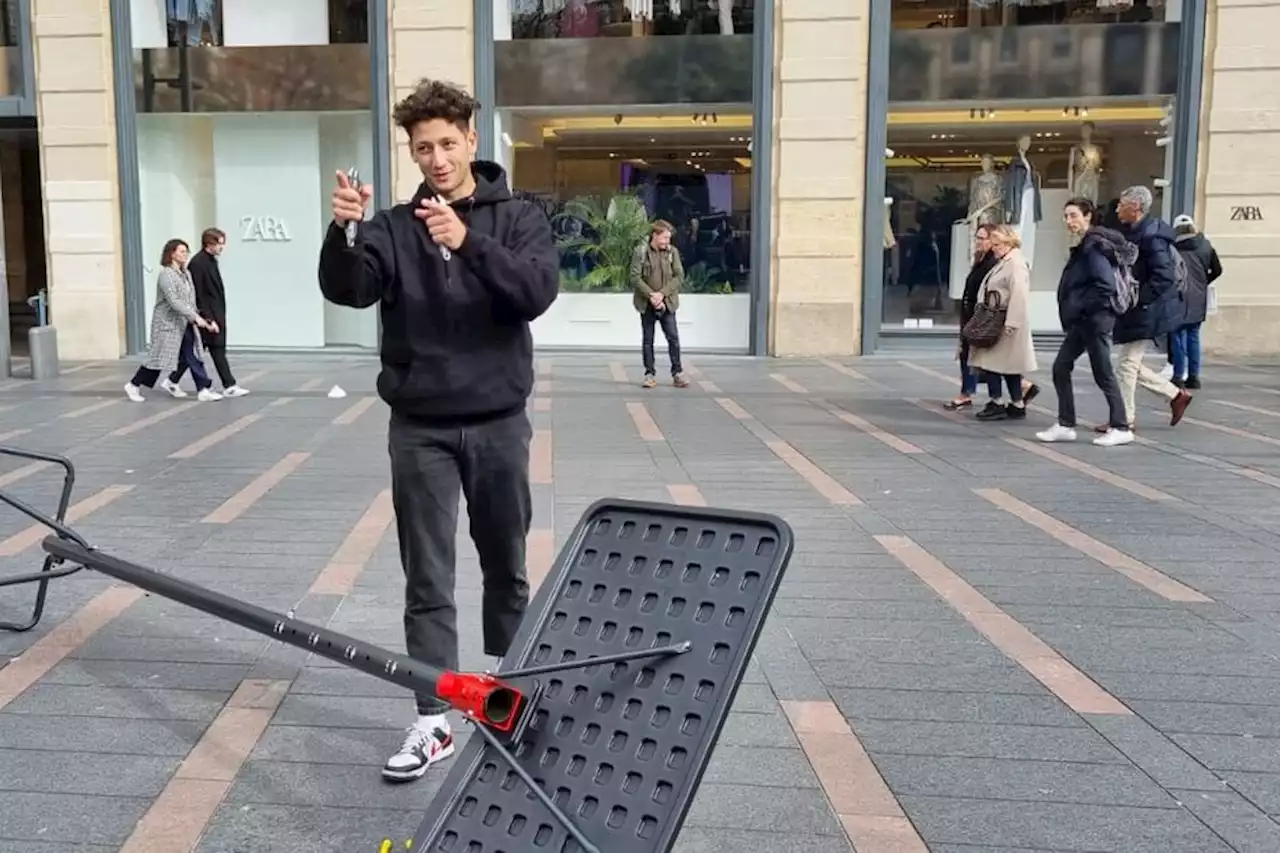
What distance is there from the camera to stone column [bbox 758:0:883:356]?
14000mm

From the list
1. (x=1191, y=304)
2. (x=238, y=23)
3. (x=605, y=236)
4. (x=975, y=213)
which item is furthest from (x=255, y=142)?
(x=1191, y=304)

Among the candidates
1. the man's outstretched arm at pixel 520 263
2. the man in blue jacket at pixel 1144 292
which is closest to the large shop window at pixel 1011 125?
the man in blue jacket at pixel 1144 292

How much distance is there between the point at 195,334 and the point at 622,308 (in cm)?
586

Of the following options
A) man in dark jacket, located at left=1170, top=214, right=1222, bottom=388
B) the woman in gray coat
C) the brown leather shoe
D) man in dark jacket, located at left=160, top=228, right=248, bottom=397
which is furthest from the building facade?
the brown leather shoe

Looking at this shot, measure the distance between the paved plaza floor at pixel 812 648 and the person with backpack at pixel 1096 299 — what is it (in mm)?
349

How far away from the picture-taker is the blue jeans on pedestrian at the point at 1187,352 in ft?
37.3

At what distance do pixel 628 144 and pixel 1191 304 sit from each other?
6.98 meters

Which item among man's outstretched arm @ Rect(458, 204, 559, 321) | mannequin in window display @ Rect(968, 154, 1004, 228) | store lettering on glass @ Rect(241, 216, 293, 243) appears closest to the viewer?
man's outstretched arm @ Rect(458, 204, 559, 321)

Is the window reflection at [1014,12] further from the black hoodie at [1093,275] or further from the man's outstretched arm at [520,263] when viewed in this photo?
the man's outstretched arm at [520,263]

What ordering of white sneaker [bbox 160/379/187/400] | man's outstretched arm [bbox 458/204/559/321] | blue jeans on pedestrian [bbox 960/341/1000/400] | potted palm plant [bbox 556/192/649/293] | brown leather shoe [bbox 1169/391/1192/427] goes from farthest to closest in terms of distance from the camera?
potted palm plant [bbox 556/192/649/293], white sneaker [bbox 160/379/187/400], blue jeans on pedestrian [bbox 960/341/1000/400], brown leather shoe [bbox 1169/391/1192/427], man's outstretched arm [bbox 458/204/559/321]

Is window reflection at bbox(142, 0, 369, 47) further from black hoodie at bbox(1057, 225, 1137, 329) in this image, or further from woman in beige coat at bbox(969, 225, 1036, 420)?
black hoodie at bbox(1057, 225, 1137, 329)

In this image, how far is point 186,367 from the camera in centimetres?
1099

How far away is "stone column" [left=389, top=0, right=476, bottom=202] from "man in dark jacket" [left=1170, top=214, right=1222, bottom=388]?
321 inches

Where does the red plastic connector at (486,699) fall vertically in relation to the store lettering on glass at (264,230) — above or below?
below
